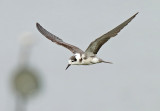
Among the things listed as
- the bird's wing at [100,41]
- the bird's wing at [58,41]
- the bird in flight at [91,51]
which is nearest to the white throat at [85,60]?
the bird in flight at [91,51]

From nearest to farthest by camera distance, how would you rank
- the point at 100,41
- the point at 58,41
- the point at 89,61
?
the point at 89,61
the point at 100,41
the point at 58,41

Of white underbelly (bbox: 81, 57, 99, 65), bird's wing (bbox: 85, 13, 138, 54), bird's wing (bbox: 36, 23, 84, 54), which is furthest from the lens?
bird's wing (bbox: 36, 23, 84, 54)

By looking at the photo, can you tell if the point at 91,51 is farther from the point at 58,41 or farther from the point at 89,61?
the point at 58,41

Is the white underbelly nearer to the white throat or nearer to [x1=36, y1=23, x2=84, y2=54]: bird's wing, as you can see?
the white throat

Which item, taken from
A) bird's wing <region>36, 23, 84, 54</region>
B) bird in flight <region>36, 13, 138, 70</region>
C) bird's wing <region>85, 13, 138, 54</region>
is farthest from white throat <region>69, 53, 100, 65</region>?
bird's wing <region>36, 23, 84, 54</region>

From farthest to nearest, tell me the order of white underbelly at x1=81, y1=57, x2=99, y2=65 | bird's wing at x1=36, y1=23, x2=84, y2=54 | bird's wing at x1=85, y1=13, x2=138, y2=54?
bird's wing at x1=36, y1=23, x2=84, y2=54 → bird's wing at x1=85, y1=13, x2=138, y2=54 → white underbelly at x1=81, y1=57, x2=99, y2=65

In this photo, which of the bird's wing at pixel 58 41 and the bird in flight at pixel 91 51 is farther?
the bird's wing at pixel 58 41

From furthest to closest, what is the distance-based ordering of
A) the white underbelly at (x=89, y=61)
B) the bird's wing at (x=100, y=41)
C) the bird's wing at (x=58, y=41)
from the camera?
the bird's wing at (x=58, y=41), the bird's wing at (x=100, y=41), the white underbelly at (x=89, y=61)

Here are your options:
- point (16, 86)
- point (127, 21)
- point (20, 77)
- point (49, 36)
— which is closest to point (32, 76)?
point (20, 77)

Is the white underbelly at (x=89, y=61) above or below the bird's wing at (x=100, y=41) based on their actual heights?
below

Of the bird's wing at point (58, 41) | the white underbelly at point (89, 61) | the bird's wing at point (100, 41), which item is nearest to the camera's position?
the white underbelly at point (89, 61)

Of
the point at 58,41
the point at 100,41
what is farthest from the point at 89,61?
the point at 58,41

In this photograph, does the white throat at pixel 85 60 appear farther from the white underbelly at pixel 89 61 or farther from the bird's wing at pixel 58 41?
the bird's wing at pixel 58 41
